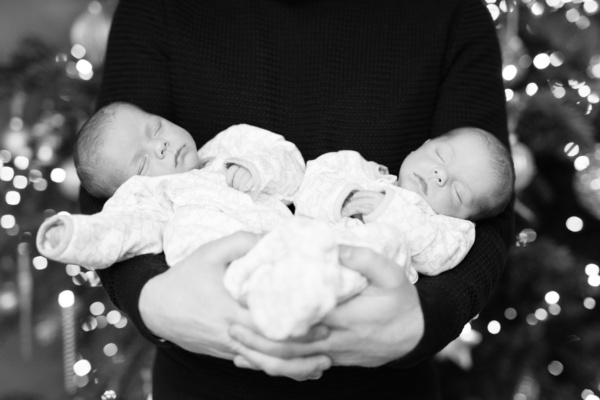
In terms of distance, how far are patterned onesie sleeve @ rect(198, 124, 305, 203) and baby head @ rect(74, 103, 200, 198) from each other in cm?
5

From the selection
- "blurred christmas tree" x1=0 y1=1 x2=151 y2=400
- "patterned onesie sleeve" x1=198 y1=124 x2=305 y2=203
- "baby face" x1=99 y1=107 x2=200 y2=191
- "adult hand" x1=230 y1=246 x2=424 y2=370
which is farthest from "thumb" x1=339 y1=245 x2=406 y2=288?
"blurred christmas tree" x1=0 y1=1 x2=151 y2=400

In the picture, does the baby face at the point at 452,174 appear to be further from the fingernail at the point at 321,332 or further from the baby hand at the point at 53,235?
the baby hand at the point at 53,235

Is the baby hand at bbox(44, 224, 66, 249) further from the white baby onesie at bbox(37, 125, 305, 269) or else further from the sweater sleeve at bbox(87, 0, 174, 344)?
the sweater sleeve at bbox(87, 0, 174, 344)

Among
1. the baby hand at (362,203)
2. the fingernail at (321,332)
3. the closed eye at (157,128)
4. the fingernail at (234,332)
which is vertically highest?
the closed eye at (157,128)

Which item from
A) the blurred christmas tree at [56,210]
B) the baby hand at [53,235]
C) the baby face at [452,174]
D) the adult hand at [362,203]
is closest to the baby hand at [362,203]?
the adult hand at [362,203]

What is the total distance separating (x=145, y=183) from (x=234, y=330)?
441mm

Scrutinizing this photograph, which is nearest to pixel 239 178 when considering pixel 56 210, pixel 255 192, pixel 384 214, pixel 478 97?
pixel 255 192

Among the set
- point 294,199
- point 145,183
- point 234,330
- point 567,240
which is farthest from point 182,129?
point 567,240

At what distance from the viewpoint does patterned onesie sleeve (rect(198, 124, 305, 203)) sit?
123 cm

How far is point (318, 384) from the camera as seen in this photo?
3.71 ft

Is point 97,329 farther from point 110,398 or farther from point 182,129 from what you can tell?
point 182,129

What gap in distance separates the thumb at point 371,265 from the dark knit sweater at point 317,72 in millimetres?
369

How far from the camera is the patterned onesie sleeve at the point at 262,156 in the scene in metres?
1.23

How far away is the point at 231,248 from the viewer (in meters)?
0.95
